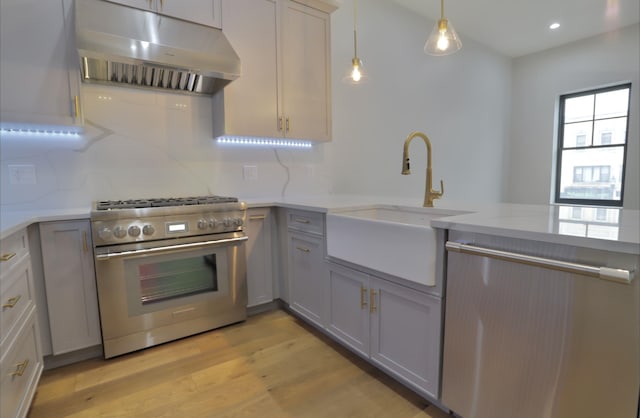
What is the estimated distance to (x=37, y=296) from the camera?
5.57 ft

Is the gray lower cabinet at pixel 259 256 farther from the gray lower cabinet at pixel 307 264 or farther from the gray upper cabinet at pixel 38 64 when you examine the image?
the gray upper cabinet at pixel 38 64

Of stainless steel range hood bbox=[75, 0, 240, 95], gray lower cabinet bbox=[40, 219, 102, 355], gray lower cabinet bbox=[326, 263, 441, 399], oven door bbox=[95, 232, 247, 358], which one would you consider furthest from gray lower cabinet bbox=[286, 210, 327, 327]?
Answer: gray lower cabinet bbox=[40, 219, 102, 355]

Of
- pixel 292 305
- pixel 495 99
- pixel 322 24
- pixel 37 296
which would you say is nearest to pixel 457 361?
pixel 292 305

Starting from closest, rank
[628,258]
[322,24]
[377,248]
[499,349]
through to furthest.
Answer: [628,258] → [499,349] → [377,248] → [322,24]

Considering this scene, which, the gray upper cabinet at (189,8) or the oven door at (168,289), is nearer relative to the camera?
the oven door at (168,289)

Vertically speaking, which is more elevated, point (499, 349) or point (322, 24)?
point (322, 24)

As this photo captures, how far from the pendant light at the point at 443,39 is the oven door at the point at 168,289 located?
169 cm

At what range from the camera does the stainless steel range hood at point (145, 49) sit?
1685mm

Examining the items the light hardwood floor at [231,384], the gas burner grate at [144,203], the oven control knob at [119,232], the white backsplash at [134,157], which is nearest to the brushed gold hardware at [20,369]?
the light hardwood floor at [231,384]

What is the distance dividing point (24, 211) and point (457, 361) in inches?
98.3

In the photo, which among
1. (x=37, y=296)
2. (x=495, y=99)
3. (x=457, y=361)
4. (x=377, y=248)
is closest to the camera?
(x=457, y=361)

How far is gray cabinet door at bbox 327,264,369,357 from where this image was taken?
172cm

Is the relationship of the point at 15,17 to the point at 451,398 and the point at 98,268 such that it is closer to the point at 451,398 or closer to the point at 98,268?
the point at 98,268

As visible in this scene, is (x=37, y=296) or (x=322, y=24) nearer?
(x=37, y=296)
